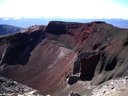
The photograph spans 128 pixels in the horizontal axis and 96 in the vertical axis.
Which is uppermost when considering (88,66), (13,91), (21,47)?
(88,66)

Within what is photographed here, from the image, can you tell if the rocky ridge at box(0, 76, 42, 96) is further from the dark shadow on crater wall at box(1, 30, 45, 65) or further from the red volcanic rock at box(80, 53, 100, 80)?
the dark shadow on crater wall at box(1, 30, 45, 65)

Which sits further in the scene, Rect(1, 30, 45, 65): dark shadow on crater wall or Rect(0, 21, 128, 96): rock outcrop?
Rect(1, 30, 45, 65): dark shadow on crater wall

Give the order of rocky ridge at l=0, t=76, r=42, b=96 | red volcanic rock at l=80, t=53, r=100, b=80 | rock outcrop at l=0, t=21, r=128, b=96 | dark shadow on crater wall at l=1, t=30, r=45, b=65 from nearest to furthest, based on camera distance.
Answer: rocky ridge at l=0, t=76, r=42, b=96 < rock outcrop at l=0, t=21, r=128, b=96 < red volcanic rock at l=80, t=53, r=100, b=80 < dark shadow on crater wall at l=1, t=30, r=45, b=65

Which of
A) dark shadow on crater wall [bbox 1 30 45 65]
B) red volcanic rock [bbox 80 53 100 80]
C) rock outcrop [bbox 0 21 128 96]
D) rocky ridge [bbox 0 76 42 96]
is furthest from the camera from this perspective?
dark shadow on crater wall [bbox 1 30 45 65]

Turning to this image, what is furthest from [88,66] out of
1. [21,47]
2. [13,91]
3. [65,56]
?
[21,47]

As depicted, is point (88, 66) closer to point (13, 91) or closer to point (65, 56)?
point (65, 56)

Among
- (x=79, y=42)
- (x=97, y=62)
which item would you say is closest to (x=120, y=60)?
(x=97, y=62)

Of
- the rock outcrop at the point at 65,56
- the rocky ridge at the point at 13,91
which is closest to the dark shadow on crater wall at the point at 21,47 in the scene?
the rock outcrop at the point at 65,56

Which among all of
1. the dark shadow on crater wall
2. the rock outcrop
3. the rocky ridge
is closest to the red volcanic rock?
the rock outcrop

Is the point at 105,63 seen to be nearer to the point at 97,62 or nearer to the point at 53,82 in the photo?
the point at 97,62
